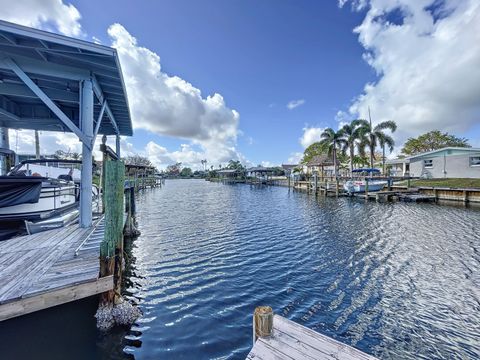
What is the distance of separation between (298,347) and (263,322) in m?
0.48

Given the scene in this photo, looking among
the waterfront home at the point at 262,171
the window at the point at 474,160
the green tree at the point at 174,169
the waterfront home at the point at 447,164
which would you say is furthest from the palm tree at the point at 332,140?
the green tree at the point at 174,169

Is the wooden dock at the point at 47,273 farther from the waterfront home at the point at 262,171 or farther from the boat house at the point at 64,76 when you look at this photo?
the waterfront home at the point at 262,171

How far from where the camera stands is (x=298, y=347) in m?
2.70

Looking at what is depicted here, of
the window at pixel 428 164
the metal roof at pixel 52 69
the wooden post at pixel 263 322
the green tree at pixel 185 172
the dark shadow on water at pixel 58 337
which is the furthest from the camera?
the green tree at pixel 185 172

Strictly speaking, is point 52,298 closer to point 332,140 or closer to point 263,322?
point 263,322

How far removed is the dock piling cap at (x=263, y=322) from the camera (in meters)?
2.82

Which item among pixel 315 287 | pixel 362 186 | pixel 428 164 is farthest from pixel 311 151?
pixel 315 287

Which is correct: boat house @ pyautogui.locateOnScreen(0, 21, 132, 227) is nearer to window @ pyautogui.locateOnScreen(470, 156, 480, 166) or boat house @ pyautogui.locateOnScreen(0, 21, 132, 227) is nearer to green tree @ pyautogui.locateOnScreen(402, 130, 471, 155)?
window @ pyautogui.locateOnScreen(470, 156, 480, 166)

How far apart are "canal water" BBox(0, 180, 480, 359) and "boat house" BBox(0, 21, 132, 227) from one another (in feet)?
12.3

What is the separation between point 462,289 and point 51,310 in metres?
9.94

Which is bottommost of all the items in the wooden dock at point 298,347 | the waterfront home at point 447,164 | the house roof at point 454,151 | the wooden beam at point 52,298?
the wooden dock at point 298,347

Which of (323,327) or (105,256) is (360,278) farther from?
(105,256)

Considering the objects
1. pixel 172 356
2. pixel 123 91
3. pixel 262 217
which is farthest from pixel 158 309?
pixel 262 217

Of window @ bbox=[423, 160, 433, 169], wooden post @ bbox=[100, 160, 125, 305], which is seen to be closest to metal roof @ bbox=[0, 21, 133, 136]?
wooden post @ bbox=[100, 160, 125, 305]
